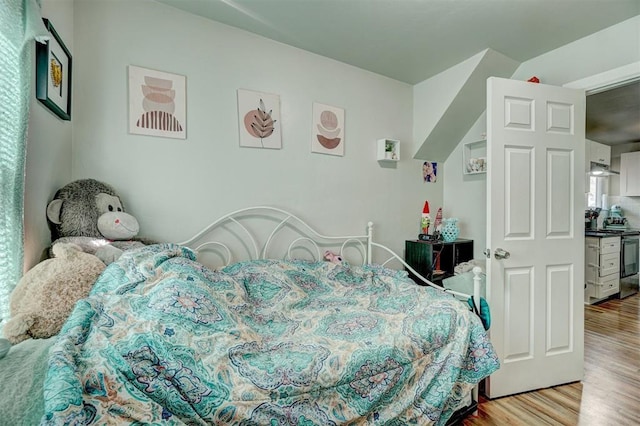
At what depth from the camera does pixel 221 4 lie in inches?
72.9

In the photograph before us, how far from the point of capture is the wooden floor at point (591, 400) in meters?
1.60

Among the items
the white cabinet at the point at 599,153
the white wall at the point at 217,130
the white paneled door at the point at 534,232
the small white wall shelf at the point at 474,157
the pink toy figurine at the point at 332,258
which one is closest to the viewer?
the white wall at the point at 217,130

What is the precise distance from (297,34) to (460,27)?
113 centimetres

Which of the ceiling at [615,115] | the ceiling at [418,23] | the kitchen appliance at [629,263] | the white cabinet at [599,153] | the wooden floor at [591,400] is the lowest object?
the wooden floor at [591,400]

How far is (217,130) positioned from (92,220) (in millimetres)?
927

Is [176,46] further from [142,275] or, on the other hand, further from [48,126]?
[142,275]

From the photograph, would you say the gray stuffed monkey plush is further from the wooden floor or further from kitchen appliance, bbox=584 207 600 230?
kitchen appliance, bbox=584 207 600 230

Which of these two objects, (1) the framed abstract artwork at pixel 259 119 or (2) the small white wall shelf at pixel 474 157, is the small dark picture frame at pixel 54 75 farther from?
(2) the small white wall shelf at pixel 474 157

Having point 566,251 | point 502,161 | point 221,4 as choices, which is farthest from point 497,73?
point 221,4

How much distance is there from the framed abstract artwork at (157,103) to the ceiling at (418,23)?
485 mm

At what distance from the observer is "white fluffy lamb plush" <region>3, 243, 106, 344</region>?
1.02 meters

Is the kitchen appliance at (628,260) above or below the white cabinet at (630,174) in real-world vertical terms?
below

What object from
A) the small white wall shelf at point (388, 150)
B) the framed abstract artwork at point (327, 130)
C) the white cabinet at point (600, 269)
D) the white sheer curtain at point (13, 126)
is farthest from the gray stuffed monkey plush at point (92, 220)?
the white cabinet at point (600, 269)

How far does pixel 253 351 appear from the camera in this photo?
1123mm
